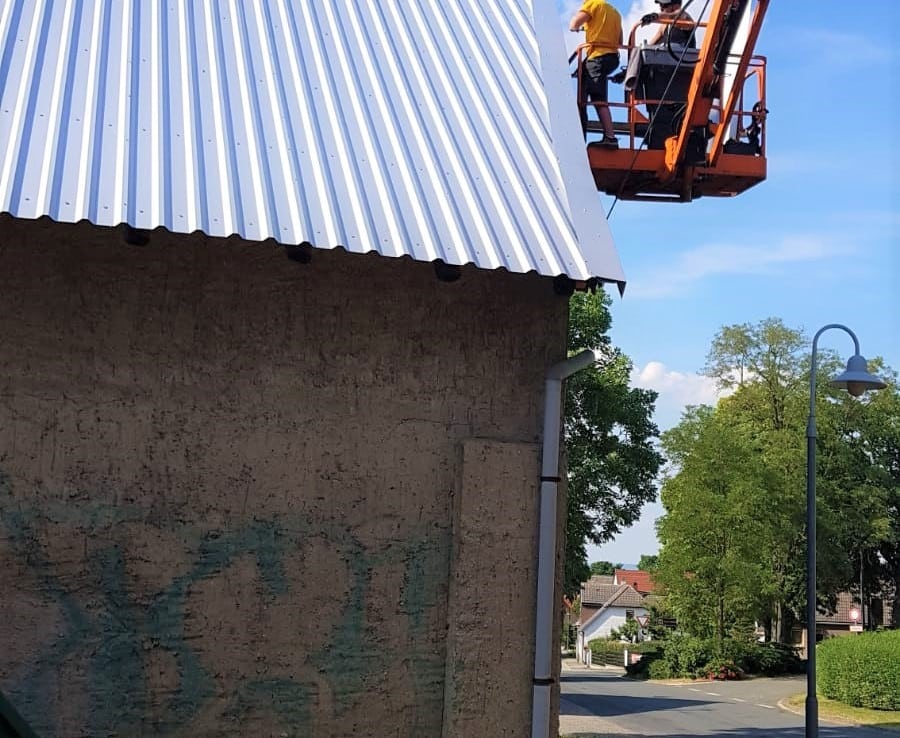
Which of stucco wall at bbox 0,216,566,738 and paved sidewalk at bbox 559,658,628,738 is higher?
stucco wall at bbox 0,216,566,738

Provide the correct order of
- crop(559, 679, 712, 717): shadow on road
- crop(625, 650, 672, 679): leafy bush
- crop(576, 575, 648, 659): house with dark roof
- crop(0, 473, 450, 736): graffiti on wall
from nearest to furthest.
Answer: crop(0, 473, 450, 736): graffiti on wall → crop(559, 679, 712, 717): shadow on road → crop(625, 650, 672, 679): leafy bush → crop(576, 575, 648, 659): house with dark roof

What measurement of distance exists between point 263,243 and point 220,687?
7.48 ft

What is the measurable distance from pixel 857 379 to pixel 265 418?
36.8 ft

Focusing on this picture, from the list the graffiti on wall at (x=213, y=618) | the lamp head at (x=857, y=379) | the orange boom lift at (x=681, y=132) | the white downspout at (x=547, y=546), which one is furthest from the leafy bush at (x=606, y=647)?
the graffiti on wall at (x=213, y=618)

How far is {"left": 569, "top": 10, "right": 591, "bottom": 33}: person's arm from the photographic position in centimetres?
1208

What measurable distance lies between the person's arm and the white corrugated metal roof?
4237 millimetres

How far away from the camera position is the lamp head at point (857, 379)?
14.9 m

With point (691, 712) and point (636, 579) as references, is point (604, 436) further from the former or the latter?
point (636, 579)

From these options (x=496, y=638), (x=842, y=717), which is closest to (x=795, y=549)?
(x=842, y=717)

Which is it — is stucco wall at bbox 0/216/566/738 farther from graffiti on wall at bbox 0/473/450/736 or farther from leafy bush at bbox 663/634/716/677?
leafy bush at bbox 663/634/716/677

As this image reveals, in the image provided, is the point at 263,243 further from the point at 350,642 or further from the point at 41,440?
the point at 350,642

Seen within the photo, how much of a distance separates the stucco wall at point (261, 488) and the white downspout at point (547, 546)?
0.06m

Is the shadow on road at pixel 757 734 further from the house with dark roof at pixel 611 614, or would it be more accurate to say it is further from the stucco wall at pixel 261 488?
the house with dark roof at pixel 611 614

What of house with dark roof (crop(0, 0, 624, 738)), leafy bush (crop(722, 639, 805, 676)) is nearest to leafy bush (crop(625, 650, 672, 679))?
leafy bush (crop(722, 639, 805, 676))
